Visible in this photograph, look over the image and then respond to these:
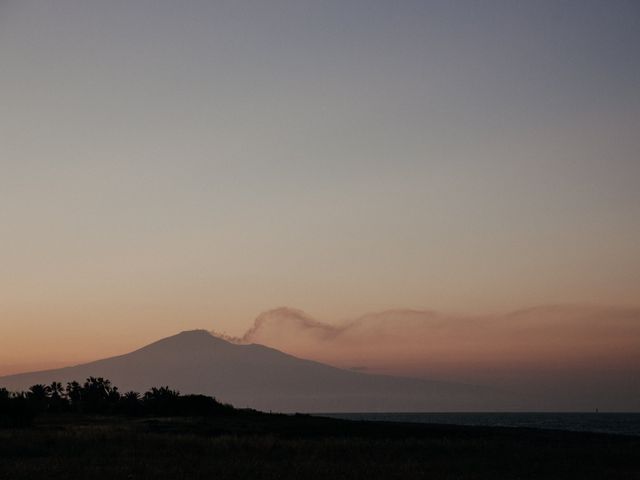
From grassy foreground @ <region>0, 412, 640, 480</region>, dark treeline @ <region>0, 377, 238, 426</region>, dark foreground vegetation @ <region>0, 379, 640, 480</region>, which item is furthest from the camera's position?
dark treeline @ <region>0, 377, 238, 426</region>

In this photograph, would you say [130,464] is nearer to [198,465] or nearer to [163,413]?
[198,465]

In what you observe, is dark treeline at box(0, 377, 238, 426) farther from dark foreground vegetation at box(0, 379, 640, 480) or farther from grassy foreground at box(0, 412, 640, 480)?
grassy foreground at box(0, 412, 640, 480)

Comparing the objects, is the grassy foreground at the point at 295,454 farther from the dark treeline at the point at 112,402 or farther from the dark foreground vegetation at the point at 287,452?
the dark treeline at the point at 112,402

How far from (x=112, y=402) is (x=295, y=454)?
54.4 metres

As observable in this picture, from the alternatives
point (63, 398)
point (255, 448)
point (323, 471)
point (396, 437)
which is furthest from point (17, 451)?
point (63, 398)

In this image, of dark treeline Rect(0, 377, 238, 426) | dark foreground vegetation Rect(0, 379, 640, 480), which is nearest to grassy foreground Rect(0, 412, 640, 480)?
dark foreground vegetation Rect(0, 379, 640, 480)

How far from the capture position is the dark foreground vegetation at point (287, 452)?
3600 cm

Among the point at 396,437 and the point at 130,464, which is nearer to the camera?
the point at 130,464

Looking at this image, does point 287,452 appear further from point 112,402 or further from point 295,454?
point 112,402

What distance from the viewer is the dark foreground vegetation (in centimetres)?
3600

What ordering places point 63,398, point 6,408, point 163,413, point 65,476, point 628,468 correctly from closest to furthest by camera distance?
1. point 65,476
2. point 628,468
3. point 6,408
4. point 163,413
5. point 63,398

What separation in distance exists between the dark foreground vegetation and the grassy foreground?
6cm

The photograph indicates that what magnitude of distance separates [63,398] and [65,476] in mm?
65905

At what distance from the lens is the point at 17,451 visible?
43625 mm
